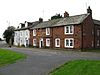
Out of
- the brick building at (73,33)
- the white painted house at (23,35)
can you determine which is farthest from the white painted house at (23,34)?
the brick building at (73,33)

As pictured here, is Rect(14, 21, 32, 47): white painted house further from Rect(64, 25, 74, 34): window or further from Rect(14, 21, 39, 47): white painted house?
Rect(64, 25, 74, 34): window

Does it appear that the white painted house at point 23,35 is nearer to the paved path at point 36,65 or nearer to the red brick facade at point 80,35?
the red brick facade at point 80,35

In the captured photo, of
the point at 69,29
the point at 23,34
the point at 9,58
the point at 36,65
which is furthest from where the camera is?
the point at 23,34

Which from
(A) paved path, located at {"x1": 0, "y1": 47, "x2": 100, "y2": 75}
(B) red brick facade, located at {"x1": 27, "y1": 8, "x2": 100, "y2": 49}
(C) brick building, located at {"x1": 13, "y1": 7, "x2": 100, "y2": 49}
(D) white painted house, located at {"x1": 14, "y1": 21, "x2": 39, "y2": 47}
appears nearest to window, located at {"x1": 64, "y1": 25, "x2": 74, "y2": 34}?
(C) brick building, located at {"x1": 13, "y1": 7, "x2": 100, "y2": 49}

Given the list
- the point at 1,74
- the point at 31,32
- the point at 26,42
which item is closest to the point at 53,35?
the point at 31,32

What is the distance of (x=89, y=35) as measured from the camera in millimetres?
50781

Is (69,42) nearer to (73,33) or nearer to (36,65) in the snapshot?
(73,33)

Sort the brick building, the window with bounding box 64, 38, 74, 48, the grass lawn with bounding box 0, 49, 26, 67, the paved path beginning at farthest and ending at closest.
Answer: the window with bounding box 64, 38, 74, 48, the brick building, the grass lawn with bounding box 0, 49, 26, 67, the paved path

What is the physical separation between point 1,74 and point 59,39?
121 feet

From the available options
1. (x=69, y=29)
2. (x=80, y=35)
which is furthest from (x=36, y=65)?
(x=69, y=29)

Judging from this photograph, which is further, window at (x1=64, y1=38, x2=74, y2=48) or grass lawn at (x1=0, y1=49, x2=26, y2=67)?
window at (x1=64, y1=38, x2=74, y2=48)

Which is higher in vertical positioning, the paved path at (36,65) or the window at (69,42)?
the window at (69,42)

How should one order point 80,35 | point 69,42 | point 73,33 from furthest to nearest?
1. point 69,42
2. point 73,33
3. point 80,35

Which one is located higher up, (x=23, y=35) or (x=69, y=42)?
(x=23, y=35)
